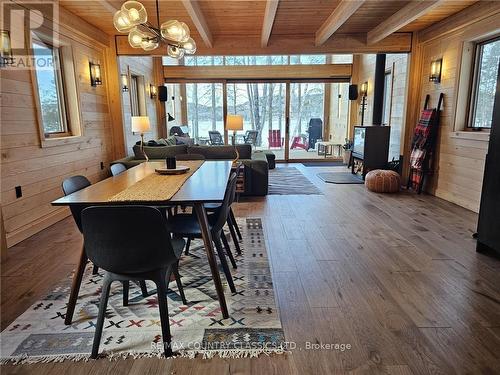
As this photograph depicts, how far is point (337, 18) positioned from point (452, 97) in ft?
6.50

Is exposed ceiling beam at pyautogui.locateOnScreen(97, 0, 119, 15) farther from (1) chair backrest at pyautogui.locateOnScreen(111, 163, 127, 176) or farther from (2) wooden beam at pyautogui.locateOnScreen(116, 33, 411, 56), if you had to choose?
(1) chair backrest at pyautogui.locateOnScreen(111, 163, 127, 176)

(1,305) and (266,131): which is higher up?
(266,131)

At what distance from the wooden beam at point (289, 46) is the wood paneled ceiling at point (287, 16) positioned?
0.03 metres

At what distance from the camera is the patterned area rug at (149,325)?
1.72 metres

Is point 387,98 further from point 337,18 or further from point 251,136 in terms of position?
A: point 251,136

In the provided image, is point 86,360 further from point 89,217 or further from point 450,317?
point 450,317

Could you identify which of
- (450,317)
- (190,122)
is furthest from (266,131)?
(450,317)

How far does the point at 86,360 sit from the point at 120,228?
29.4 inches

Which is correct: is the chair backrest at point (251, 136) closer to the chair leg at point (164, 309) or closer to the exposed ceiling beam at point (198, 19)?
the exposed ceiling beam at point (198, 19)

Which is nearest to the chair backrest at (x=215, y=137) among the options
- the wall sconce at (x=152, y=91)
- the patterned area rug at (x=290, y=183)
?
the wall sconce at (x=152, y=91)

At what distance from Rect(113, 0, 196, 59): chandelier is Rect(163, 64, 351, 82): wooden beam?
5565 mm

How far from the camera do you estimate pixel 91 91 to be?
4.78 metres

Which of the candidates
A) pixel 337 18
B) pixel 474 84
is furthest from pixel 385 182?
pixel 337 18

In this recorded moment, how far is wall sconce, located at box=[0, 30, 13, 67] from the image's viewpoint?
2869mm
